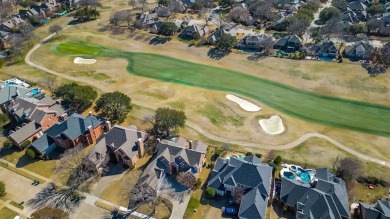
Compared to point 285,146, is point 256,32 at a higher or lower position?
higher

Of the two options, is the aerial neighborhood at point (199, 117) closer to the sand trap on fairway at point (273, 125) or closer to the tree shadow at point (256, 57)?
the sand trap on fairway at point (273, 125)

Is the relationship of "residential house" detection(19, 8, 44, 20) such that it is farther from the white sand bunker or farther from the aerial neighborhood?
the white sand bunker

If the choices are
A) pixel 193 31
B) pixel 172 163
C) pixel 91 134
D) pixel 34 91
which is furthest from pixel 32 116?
pixel 193 31

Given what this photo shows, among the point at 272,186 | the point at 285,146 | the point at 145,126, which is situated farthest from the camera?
the point at 145,126

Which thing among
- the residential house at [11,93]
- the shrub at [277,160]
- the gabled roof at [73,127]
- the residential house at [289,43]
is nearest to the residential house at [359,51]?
the residential house at [289,43]

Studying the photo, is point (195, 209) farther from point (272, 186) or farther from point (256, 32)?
point (256, 32)

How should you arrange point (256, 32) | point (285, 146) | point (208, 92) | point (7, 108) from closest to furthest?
point (285, 146)
point (7, 108)
point (208, 92)
point (256, 32)

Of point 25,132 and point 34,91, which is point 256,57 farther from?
point 25,132

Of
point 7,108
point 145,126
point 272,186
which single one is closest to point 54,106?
point 7,108
